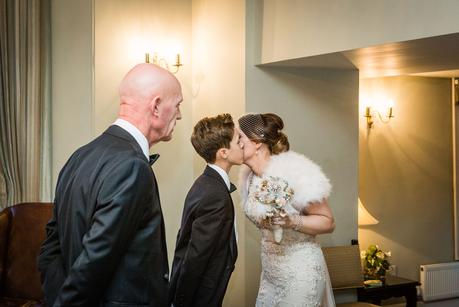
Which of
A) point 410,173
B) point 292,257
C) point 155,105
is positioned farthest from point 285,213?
point 410,173

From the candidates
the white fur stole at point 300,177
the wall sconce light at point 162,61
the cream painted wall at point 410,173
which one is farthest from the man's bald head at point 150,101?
the cream painted wall at point 410,173

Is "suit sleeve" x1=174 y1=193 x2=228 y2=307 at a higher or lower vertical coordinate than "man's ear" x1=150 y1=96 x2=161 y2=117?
lower

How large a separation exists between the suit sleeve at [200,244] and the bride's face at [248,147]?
483mm

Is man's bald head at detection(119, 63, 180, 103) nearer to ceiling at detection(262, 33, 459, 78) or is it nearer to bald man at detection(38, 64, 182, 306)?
bald man at detection(38, 64, 182, 306)

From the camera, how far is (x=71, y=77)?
546 centimetres

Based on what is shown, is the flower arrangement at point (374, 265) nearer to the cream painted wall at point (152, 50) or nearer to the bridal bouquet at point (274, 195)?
the cream painted wall at point (152, 50)

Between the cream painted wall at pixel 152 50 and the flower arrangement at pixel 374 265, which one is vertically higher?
the cream painted wall at pixel 152 50

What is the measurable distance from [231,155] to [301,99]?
2.12 metres

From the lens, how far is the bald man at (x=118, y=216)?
202cm

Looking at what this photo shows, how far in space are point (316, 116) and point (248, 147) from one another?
6.60 ft

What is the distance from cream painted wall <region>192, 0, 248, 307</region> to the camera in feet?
17.9

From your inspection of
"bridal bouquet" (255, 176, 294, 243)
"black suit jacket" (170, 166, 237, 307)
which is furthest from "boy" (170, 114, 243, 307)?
"bridal bouquet" (255, 176, 294, 243)

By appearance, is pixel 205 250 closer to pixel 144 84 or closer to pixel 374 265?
pixel 144 84

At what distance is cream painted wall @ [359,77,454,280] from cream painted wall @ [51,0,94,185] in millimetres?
3033
